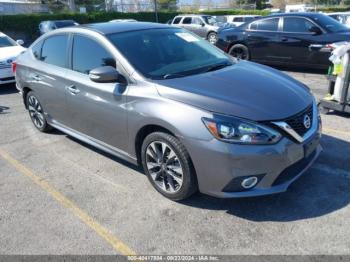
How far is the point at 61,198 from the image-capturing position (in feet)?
12.8

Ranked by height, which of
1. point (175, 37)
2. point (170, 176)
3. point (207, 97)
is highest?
point (175, 37)

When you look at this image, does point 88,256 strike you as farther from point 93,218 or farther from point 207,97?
point 207,97

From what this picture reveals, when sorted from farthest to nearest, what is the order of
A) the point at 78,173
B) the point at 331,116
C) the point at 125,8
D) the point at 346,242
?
the point at 125,8 < the point at 331,116 < the point at 78,173 < the point at 346,242

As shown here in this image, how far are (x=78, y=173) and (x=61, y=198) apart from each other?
23.0 inches

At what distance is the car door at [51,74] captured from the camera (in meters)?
4.79

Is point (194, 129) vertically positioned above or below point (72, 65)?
below

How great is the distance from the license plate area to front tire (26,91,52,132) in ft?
12.9

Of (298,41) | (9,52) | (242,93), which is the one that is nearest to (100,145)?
(242,93)

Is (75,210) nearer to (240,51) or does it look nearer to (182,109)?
(182,109)

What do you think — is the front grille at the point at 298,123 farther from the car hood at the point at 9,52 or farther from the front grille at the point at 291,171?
the car hood at the point at 9,52

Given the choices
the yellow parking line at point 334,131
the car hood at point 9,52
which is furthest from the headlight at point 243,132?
the car hood at point 9,52

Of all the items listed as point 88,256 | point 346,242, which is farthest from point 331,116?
point 88,256

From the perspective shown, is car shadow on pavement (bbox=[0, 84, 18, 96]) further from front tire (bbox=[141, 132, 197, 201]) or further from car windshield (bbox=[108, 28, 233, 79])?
front tire (bbox=[141, 132, 197, 201])

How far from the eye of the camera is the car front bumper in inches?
120
